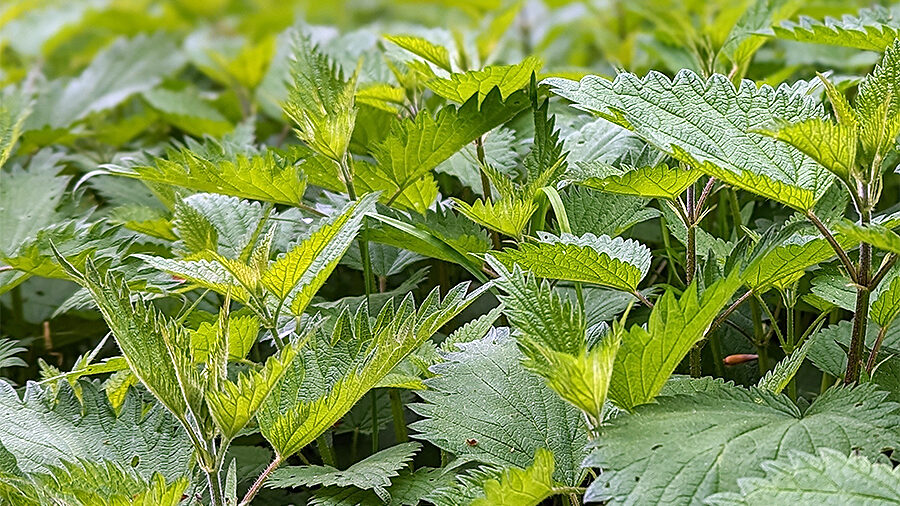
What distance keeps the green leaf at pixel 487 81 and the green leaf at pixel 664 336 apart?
0.28 m

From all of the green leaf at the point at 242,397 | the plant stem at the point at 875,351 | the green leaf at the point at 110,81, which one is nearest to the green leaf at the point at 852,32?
the plant stem at the point at 875,351

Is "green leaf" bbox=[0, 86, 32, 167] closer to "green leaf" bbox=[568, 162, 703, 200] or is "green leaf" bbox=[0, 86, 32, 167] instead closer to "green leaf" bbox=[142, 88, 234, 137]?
"green leaf" bbox=[142, 88, 234, 137]

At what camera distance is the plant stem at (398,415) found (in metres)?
0.70

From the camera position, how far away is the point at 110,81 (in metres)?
1.35

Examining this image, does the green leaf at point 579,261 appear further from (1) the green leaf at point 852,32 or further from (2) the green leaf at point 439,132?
(1) the green leaf at point 852,32

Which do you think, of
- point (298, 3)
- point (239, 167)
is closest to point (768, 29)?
point (239, 167)

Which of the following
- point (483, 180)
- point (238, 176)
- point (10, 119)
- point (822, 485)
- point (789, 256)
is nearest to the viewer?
point (822, 485)

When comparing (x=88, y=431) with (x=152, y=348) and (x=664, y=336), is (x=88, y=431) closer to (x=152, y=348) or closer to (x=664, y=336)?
(x=152, y=348)

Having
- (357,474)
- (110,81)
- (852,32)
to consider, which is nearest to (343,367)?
(357,474)

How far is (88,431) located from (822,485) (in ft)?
1.57

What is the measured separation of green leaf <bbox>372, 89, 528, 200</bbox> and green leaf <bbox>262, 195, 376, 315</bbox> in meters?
0.08

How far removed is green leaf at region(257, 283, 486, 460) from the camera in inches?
21.7

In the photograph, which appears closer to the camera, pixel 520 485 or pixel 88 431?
pixel 520 485

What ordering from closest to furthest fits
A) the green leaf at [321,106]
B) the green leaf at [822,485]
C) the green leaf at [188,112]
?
the green leaf at [822,485] → the green leaf at [321,106] → the green leaf at [188,112]
